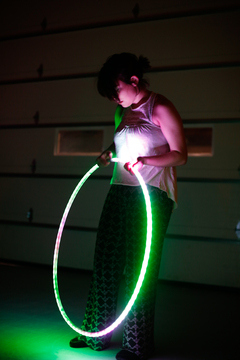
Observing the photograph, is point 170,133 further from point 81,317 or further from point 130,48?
point 130,48

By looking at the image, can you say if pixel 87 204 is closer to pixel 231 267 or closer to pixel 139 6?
pixel 231 267

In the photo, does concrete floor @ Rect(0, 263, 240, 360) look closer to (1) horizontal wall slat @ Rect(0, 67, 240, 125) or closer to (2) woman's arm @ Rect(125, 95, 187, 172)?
(2) woman's arm @ Rect(125, 95, 187, 172)

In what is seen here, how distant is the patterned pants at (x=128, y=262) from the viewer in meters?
1.82

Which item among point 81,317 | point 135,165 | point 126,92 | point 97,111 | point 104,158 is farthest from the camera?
point 97,111

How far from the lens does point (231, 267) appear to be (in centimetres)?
374

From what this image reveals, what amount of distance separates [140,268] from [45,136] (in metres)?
3.33

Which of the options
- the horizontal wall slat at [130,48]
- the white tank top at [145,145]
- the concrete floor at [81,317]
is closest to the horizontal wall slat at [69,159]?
the horizontal wall slat at [130,48]

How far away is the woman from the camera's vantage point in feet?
5.95

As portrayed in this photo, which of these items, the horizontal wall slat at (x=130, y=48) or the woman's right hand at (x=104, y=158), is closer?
the woman's right hand at (x=104, y=158)

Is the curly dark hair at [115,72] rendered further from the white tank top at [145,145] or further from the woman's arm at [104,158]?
the woman's arm at [104,158]

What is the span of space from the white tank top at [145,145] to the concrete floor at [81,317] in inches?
38.2

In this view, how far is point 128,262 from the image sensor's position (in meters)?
1.88

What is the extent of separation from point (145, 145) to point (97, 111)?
272 centimetres

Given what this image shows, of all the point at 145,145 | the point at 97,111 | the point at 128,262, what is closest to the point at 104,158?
the point at 145,145
